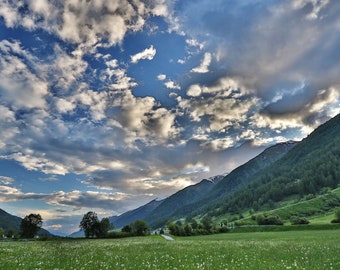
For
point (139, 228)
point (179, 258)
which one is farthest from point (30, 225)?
point (179, 258)

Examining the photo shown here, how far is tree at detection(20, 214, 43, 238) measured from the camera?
433 feet

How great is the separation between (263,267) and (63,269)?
34.1ft

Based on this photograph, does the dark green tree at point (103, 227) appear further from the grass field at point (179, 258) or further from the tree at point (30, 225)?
the grass field at point (179, 258)

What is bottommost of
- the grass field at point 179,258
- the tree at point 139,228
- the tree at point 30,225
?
the grass field at point 179,258

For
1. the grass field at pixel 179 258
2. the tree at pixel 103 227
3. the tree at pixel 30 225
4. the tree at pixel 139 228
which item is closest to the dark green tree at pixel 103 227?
the tree at pixel 103 227

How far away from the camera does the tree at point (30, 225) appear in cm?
13188

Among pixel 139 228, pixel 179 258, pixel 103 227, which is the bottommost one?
pixel 179 258

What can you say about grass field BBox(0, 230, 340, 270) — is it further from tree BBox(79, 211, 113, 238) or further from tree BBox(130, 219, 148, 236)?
tree BBox(130, 219, 148, 236)

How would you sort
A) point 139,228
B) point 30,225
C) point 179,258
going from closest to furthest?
point 179,258
point 139,228
point 30,225

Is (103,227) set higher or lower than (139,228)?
higher

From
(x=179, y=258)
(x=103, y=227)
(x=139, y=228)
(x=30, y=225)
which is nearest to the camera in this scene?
(x=179, y=258)

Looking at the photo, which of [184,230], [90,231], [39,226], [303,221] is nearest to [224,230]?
[184,230]

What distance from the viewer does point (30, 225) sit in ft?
435

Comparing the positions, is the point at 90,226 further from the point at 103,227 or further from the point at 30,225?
the point at 30,225
